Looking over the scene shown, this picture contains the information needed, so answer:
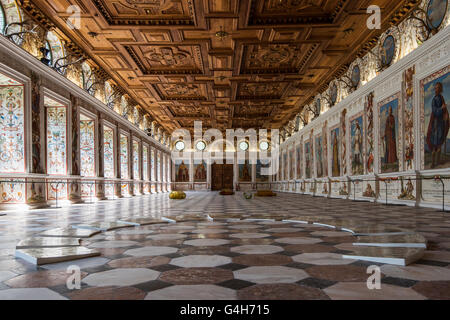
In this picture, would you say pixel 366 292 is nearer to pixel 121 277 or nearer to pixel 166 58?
pixel 121 277

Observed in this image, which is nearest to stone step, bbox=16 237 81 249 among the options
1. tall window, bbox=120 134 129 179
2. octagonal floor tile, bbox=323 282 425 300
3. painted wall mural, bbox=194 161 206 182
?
octagonal floor tile, bbox=323 282 425 300

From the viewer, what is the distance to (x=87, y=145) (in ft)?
57.4

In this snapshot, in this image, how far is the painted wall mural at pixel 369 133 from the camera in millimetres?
13812

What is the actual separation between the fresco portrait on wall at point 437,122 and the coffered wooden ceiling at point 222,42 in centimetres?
324

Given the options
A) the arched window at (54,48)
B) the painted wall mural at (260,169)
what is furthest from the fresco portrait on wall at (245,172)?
the arched window at (54,48)

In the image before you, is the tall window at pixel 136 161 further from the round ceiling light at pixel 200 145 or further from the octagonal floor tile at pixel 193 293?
the octagonal floor tile at pixel 193 293

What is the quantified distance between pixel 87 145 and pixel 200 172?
24.2 metres

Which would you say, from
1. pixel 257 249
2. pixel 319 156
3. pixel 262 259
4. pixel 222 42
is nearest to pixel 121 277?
pixel 262 259

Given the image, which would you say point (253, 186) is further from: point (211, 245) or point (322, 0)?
point (211, 245)

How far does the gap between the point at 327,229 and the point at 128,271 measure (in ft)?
11.0

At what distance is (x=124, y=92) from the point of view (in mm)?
21375

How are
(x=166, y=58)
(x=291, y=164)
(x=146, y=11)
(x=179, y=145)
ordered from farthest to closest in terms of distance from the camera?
(x=179, y=145) < (x=291, y=164) < (x=166, y=58) < (x=146, y=11)

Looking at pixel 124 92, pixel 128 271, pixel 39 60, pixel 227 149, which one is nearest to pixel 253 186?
pixel 227 149

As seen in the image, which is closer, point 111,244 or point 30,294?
point 30,294
